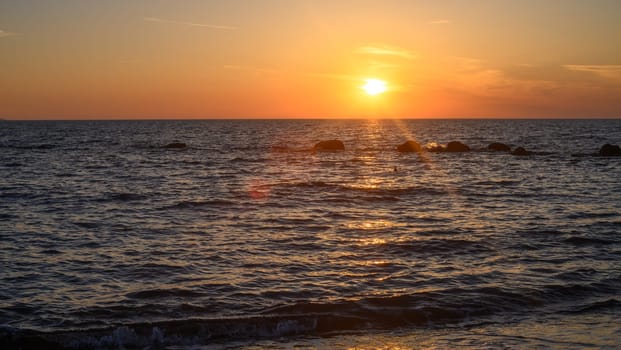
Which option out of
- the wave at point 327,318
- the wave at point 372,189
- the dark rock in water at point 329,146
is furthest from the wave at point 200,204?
the dark rock in water at point 329,146

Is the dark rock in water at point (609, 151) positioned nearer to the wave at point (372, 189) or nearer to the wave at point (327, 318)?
the wave at point (372, 189)

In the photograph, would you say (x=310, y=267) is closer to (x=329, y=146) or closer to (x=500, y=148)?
A: (x=500, y=148)

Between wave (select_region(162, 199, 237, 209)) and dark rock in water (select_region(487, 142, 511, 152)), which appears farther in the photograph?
dark rock in water (select_region(487, 142, 511, 152))

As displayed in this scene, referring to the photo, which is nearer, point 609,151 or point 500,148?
point 609,151

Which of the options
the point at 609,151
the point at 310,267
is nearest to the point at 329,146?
the point at 609,151

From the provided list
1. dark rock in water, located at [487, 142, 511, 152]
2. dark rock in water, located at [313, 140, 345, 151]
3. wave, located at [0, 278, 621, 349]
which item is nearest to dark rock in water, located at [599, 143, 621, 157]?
dark rock in water, located at [487, 142, 511, 152]

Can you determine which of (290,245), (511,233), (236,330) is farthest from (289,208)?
(236,330)

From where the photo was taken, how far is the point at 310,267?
640 inches

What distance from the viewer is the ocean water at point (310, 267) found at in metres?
11.5

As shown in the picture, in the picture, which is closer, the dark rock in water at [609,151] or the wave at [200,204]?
the wave at [200,204]

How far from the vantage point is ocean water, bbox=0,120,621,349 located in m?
11.5

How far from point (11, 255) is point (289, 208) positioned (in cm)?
1301

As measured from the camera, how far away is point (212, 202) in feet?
95.2

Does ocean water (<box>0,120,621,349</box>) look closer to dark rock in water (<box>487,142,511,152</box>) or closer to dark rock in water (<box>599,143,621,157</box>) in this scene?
dark rock in water (<box>599,143,621,157</box>)
